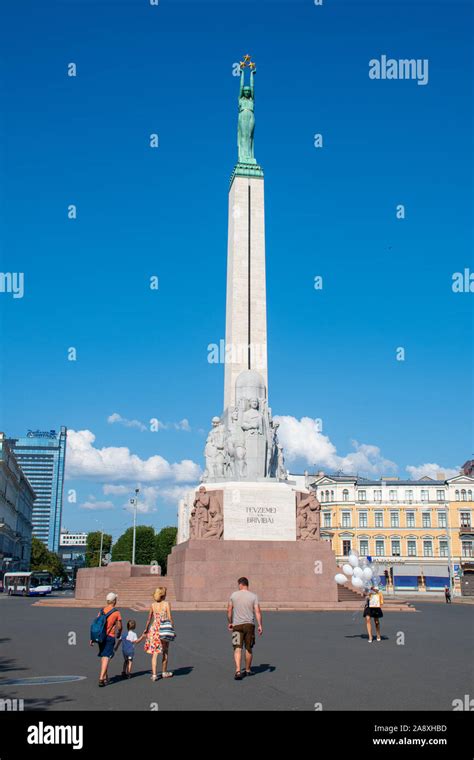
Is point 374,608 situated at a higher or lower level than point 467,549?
lower

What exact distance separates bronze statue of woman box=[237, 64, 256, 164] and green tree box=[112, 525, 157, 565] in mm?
63672

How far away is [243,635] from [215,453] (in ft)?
81.7

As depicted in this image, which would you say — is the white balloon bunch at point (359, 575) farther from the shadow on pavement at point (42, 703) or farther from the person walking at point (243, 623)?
the shadow on pavement at point (42, 703)

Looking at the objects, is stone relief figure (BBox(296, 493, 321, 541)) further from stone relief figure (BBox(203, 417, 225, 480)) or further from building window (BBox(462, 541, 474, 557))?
building window (BBox(462, 541, 474, 557))

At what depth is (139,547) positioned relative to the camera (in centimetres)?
9600

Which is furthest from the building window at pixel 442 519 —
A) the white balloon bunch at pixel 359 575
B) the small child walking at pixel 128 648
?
the small child walking at pixel 128 648

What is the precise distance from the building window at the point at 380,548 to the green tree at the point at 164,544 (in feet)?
97.6

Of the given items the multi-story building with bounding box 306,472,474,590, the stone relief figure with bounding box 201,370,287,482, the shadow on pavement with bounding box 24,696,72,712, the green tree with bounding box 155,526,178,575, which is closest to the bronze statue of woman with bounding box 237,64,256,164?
the stone relief figure with bounding box 201,370,287,482

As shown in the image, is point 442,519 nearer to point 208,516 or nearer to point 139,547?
point 139,547

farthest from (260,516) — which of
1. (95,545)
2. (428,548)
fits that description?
(95,545)

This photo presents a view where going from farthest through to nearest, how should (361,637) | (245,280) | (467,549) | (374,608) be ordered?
(467,549) → (245,280) → (361,637) → (374,608)

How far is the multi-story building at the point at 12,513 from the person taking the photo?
82.4 metres

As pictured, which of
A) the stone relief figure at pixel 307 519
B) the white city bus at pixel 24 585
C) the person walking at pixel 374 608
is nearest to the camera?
the person walking at pixel 374 608
